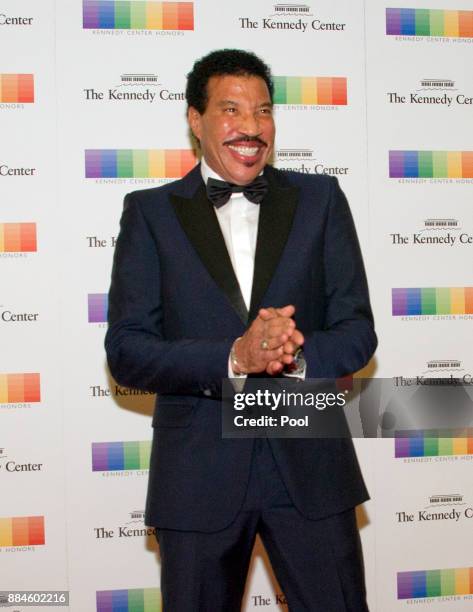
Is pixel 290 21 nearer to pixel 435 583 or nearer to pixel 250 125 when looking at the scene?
pixel 250 125

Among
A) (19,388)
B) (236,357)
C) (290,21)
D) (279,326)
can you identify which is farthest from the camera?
(290,21)

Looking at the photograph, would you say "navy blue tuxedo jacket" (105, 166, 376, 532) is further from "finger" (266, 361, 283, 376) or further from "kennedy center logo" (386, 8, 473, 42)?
"kennedy center logo" (386, 8, 473, 42)

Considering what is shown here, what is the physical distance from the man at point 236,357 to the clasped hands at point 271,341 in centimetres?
1

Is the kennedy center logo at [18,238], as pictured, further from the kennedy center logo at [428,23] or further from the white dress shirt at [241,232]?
the kennedy center logo at [428,23]

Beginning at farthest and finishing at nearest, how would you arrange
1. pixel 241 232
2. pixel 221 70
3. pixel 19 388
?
pixel 19 388, pixel 221 70, pixel 241 232

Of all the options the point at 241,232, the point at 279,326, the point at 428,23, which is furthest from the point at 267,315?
the point at 428,23

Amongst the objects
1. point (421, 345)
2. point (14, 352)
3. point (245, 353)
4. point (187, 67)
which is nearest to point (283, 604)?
point (421, 345)

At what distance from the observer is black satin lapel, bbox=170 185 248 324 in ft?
6.57

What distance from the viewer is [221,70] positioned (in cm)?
231

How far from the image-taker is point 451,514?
137 inches

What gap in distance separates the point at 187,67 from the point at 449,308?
1.49m

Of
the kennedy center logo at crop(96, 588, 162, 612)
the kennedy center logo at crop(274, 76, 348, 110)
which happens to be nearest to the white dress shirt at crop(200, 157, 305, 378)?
the kennedy center logo at crop(274, 76, 348, 110)

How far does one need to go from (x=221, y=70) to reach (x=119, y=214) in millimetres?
1119

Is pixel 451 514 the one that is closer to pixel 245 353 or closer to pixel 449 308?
pixel 449 308
